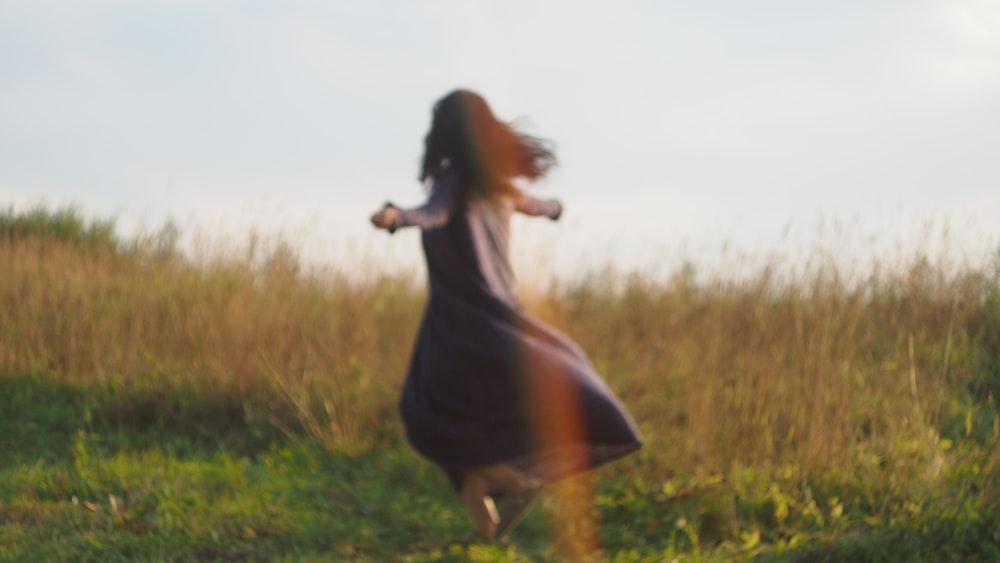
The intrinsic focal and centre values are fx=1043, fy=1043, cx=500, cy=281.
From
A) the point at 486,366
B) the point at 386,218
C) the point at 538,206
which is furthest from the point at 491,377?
the point at 538,206

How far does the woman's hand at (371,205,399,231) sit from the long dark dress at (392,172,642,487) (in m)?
0.29

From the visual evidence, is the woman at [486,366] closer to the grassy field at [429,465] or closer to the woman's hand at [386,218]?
the woman's hand at [386,218]

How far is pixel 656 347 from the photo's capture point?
775 cm

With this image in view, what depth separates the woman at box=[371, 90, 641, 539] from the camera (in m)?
4.80

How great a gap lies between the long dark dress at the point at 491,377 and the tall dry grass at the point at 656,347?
1.24 meters

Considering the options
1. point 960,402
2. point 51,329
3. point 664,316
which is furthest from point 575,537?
point 51,329

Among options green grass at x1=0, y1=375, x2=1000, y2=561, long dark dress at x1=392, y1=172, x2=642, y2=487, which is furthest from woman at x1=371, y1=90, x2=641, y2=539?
green grass at x1=0, y1=375, x2=1000, y2=561

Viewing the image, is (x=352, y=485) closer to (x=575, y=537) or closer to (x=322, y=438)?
(x=322, y=438)

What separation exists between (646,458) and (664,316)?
8.02 feet

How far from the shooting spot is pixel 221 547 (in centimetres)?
511

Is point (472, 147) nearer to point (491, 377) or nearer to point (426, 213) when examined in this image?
point (426, 213)

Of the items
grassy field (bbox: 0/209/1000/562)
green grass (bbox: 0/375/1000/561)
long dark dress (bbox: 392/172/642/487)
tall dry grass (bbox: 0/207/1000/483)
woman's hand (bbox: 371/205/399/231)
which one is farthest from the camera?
tall dry grass (bbox: 0/207/1000/483)

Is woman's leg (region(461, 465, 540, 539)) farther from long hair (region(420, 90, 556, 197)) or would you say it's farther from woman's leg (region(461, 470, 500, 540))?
long hair (region(420, 90, 556, 197))

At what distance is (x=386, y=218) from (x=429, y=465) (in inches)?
92.6
